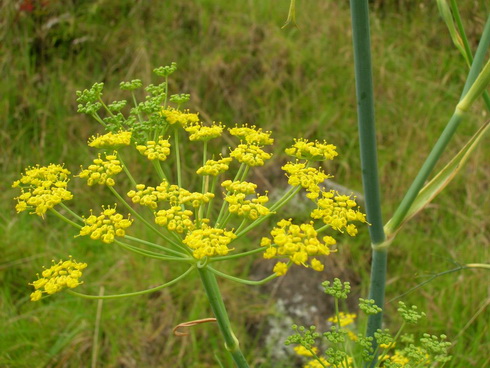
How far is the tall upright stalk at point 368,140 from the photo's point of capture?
1391 mm

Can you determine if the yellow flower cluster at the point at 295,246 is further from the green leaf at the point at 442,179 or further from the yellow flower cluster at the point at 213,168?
the green leaf at the point at 442,179

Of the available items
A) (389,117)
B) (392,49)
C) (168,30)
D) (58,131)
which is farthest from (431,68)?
(58,131)

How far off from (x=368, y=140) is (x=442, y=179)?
0.35 meters

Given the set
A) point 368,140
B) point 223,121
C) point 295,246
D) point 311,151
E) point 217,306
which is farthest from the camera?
point 223,121

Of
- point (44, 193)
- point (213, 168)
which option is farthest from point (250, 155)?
point (44, 193)

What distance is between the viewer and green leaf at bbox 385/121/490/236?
64.3 inches

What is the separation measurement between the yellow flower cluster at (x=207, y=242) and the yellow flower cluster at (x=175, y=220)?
3 centimetres

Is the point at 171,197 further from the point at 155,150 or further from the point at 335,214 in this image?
the point at 335,214

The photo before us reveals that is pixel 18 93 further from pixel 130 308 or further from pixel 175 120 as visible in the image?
pixel 175 120

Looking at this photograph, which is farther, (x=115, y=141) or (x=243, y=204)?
(x=115, y=141)

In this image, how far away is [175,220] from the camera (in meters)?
1.34

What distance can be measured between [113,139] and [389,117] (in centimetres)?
362

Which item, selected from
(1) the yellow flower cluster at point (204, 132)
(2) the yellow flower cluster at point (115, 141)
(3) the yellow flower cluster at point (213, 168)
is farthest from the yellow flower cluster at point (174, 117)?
(3) the yellow flower cluster at point (213, 168)

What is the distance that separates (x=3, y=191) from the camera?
14.1 feet
